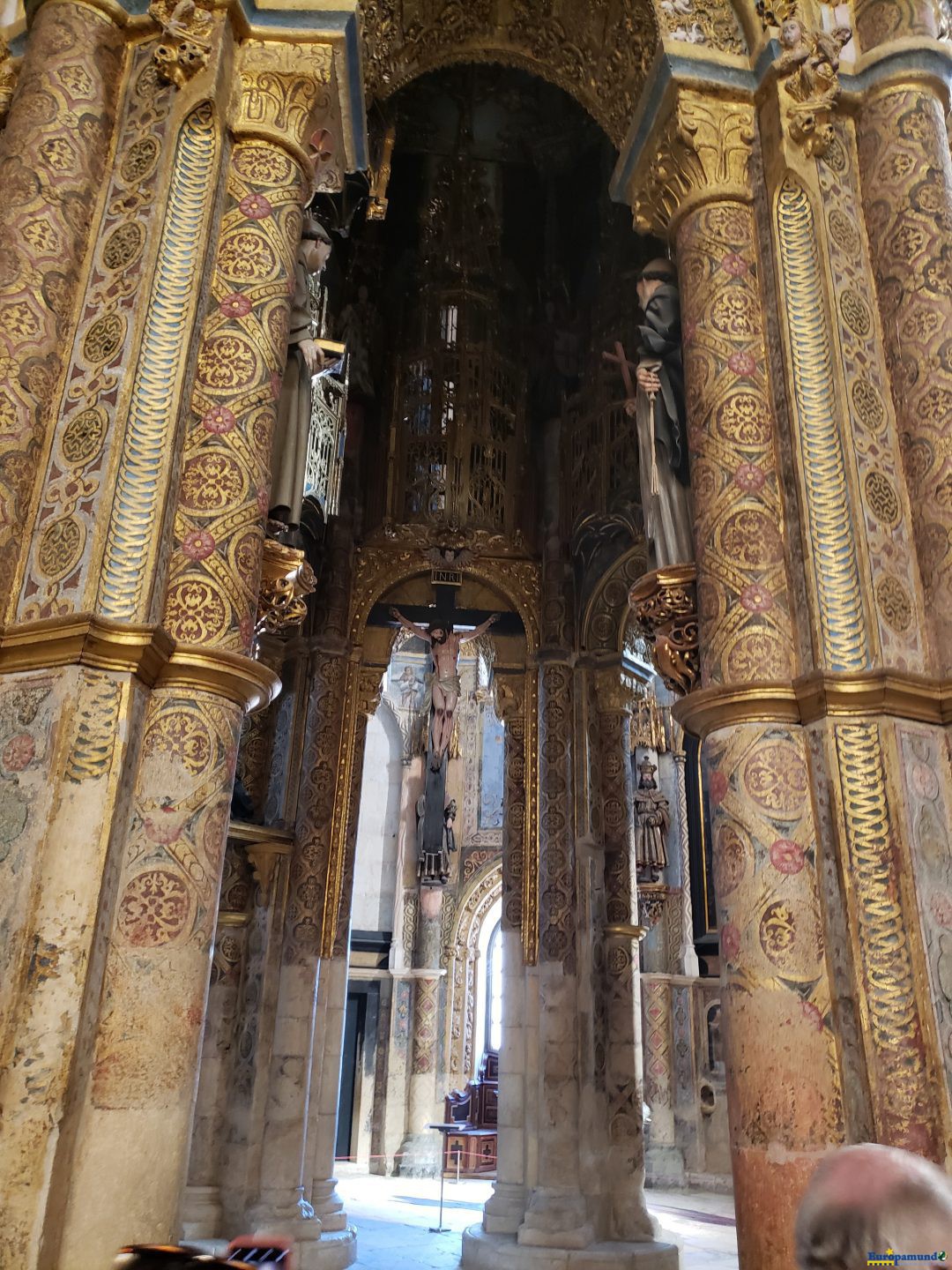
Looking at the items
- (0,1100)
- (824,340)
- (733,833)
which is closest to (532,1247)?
(733,833)

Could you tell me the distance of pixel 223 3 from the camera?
221 inches

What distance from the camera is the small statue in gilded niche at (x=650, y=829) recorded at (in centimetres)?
1418

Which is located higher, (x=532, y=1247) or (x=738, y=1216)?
(x=738, y=1216)

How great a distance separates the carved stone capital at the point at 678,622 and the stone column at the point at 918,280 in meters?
1.12

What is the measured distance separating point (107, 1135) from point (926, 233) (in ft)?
18.7

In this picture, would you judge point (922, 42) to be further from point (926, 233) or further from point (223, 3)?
point (223, 3)

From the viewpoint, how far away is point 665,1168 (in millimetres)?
14164

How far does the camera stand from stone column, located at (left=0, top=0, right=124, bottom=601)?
4.59 metres

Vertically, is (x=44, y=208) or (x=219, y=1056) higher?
(x=44, y=208)

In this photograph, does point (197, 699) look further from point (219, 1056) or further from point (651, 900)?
point (651, 900)

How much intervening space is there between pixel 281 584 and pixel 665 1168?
12310 millimetres

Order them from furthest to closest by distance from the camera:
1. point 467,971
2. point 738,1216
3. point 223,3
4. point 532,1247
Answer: point 467,971
point 532,1247
point 223,3
point 738,1216

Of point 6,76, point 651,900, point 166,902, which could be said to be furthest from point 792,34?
point 651,900

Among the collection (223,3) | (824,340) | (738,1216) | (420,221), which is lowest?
(738,1216)
